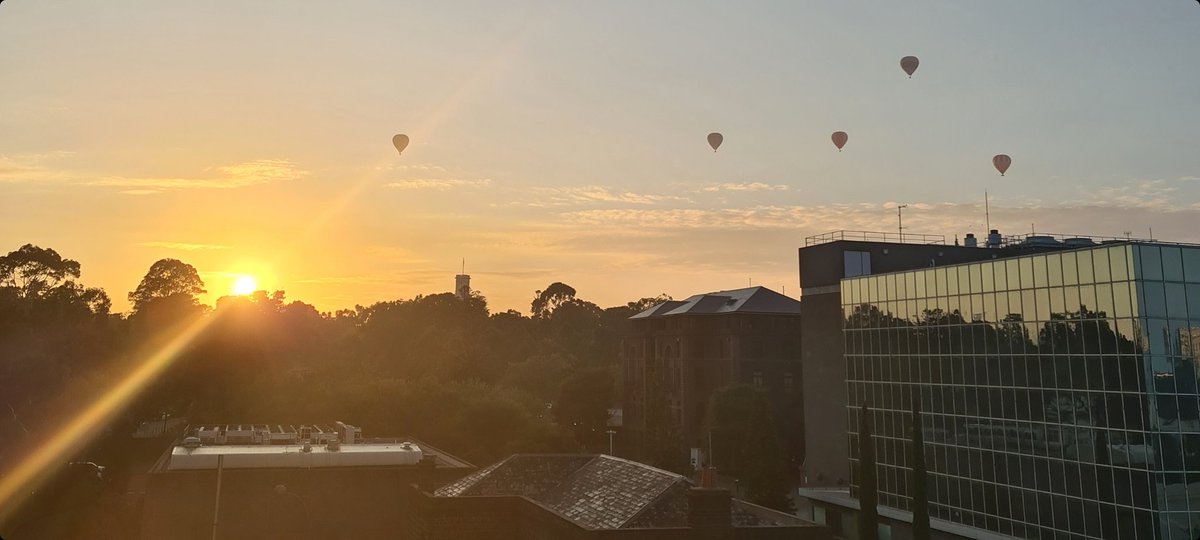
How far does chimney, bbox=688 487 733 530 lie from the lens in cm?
3086

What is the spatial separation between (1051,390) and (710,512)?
21.5 m

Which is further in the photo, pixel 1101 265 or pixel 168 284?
pixel 168 284

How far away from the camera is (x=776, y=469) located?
6500 cm

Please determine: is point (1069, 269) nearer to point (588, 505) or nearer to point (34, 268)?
point (588, 505)

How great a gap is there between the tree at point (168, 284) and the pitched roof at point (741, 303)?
168 feet

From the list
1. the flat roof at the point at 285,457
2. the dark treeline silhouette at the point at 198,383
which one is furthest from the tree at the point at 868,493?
the dark treeline silhouette at the point at 198,383

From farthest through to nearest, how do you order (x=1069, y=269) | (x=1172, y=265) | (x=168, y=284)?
(x=168, y=284)
(x=1069, y=269)
(x=1172, y=265)

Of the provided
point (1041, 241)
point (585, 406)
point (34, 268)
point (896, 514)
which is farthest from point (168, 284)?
point (1041, 241)

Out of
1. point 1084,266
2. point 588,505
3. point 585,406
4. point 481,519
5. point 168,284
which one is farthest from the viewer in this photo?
point 585,406

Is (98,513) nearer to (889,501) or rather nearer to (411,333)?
(889,501)

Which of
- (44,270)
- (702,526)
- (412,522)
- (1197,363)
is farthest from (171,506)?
(44,270)

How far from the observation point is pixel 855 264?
2475 inches

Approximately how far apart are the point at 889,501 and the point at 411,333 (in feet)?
336

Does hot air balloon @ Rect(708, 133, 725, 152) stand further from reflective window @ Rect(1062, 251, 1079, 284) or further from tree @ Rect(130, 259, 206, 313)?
Result: tree @ Rect(130, 259, 206, 313)
